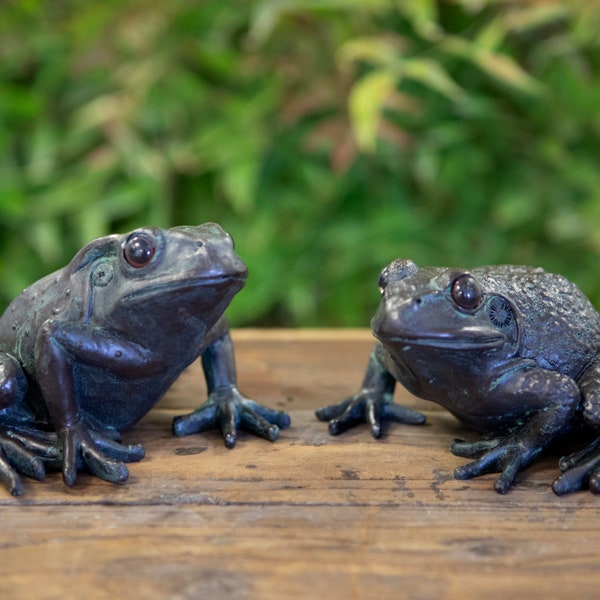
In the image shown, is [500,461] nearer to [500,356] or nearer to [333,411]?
[500,356]

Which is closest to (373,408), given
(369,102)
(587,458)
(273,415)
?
(273,415)

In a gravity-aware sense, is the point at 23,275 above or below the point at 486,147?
below

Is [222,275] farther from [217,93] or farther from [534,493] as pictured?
Result: [217,93]

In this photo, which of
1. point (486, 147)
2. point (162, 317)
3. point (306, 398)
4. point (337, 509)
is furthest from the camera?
point (486, 147)

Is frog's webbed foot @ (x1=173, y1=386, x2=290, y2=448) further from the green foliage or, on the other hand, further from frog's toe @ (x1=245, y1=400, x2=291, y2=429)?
the green foliage

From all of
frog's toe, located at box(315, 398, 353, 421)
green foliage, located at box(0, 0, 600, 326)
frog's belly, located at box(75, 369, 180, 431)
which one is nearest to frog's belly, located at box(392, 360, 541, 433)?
frog's toe, located at box(315, 398, 353, 421)

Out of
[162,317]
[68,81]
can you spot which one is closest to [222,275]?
[162,317]

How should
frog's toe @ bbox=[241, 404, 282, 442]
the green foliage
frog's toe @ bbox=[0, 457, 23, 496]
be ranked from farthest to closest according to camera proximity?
the green foliage → frog's toe @ bbox=[241, 404, 282, 442] → frog's toe @ bbox=[0, 457, 23, 496]
